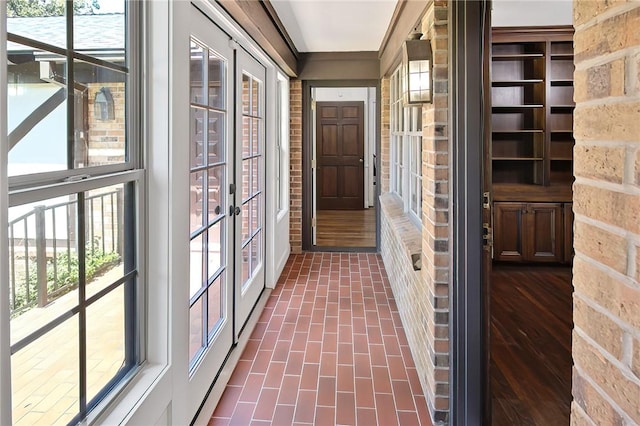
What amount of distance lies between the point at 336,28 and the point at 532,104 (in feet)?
7.97

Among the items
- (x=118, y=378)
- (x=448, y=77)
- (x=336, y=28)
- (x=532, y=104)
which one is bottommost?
(x=118, y=378)

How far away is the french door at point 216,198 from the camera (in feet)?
7.33

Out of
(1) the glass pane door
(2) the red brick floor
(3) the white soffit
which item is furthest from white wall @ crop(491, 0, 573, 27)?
(2) the red brick floor

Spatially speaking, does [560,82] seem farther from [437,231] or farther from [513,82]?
[437,231]

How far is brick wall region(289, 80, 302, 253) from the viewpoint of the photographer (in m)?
5.67

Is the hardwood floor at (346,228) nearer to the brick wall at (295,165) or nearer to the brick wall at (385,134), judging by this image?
the brick wall at (295,165)

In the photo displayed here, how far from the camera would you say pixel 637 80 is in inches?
27.7

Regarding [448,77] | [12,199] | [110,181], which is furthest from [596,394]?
[448,77]

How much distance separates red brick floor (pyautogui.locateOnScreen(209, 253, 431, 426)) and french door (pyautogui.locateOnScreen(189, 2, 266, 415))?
22 cm

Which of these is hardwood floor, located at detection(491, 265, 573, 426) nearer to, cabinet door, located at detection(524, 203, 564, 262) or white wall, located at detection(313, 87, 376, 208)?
cabinet door, located at detection(524, 203, 564, 262)

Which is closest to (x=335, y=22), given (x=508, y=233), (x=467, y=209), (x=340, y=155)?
(x=467, y=209)

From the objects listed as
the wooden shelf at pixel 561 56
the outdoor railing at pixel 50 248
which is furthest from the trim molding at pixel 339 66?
the outdoor railing at pixel 50 248

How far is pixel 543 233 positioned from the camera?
5.00 meters

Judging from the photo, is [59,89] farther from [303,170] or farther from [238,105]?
[303,170]
